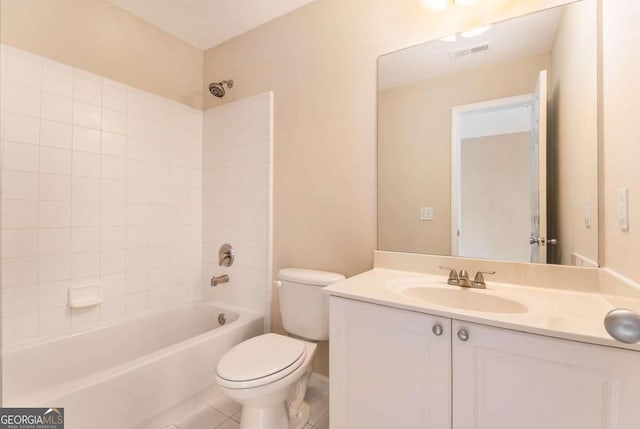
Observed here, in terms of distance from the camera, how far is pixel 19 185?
1.41 metres

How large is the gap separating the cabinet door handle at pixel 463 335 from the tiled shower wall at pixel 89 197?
197 cm

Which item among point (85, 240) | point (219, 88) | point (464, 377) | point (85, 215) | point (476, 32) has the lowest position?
point (464, 377)

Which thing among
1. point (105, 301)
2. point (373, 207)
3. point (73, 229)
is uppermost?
point (373, 207)

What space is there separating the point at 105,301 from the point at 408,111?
83.1 inches

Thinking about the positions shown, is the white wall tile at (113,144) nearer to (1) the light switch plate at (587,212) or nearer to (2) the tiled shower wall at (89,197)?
(2) the tiled shower wall at (89,197)

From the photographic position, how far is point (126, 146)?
1827 millimetres

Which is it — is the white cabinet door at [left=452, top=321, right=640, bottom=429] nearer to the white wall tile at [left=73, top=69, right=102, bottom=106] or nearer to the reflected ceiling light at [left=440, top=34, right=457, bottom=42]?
the reflected ceiling light at [left=440, top=34, right=457, bottom=42]

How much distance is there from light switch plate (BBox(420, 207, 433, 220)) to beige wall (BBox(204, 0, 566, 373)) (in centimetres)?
25

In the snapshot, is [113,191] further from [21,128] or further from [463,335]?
[463,335]

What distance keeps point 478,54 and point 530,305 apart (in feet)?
3.60

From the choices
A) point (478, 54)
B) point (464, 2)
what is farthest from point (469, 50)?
point (464, 2)

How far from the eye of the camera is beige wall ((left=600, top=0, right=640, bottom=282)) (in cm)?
78

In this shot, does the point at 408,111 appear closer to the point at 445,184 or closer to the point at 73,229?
the point at 445,184

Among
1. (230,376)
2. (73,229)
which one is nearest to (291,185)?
(230,376)
